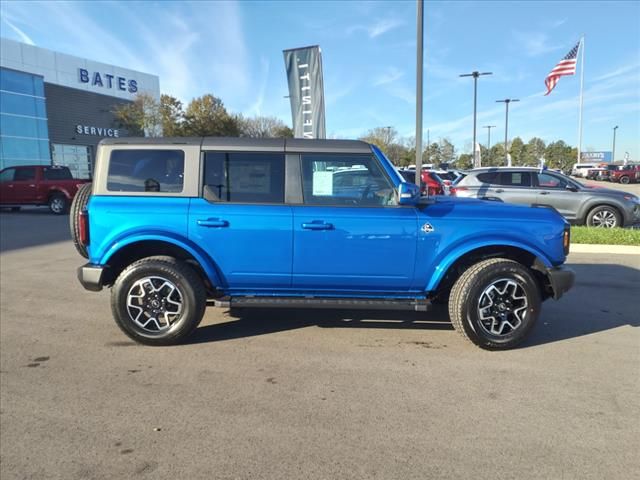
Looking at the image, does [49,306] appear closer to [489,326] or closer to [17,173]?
[489,326]

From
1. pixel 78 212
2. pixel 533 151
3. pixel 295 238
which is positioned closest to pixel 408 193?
pixel 295 238

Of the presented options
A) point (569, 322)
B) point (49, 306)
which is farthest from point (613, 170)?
point (49, 306)

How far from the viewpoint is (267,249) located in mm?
4148

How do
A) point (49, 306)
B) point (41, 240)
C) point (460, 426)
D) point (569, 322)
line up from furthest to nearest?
point (41, 240), point (49, 306), point (569, 322), point (460, 426)

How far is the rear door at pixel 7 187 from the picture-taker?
55.3 ft

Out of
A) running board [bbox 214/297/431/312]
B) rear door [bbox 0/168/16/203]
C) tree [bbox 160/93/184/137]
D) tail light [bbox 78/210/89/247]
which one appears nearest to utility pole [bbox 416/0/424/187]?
running board [bbox 214/297/431/312]

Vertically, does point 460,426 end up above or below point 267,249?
below

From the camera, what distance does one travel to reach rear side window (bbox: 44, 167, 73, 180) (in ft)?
54.9

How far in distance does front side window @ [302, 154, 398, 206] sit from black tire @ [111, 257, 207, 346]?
1.36 meters

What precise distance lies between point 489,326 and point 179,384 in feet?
9.16

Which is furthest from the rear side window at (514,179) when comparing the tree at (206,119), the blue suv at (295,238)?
the tree at (206,119)

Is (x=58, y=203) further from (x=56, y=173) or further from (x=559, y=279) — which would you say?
(x=559, y=279)

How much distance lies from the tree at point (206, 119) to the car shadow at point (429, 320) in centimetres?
3062

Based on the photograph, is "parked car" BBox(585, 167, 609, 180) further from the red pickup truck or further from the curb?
the red pickup truck
